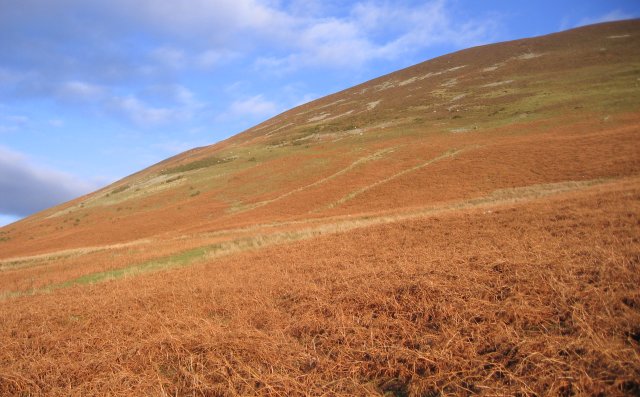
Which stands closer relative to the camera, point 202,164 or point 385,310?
point 385,310

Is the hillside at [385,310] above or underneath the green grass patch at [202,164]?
underneath

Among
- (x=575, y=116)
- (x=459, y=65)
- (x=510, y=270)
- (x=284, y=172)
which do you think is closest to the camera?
(x=510, y=270)

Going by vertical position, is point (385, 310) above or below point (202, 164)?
below

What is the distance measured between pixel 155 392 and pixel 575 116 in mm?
48165

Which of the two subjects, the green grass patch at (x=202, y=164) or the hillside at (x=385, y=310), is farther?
the green grass patch at (x=202, y=164)

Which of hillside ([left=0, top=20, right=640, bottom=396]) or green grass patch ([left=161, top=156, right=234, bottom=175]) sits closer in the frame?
hillside ([left=0, top=20, right=640, bottom=396])

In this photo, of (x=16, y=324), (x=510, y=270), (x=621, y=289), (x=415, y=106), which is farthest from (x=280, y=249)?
(x=415, y=106)

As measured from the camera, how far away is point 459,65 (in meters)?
84.1

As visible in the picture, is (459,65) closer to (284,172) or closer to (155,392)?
(284,172)

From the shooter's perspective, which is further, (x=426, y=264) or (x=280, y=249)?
(x=280, y=249)

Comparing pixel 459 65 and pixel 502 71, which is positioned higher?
pixel 459 65

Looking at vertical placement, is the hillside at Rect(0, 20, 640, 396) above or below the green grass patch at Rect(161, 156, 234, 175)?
below

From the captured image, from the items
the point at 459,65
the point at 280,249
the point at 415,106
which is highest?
the point at 459,65

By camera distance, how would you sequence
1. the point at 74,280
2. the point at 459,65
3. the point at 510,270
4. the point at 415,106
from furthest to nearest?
1. the point at 459,65
2. the point at 415,106
3. the point at 74,280
4. the point at 510,270
